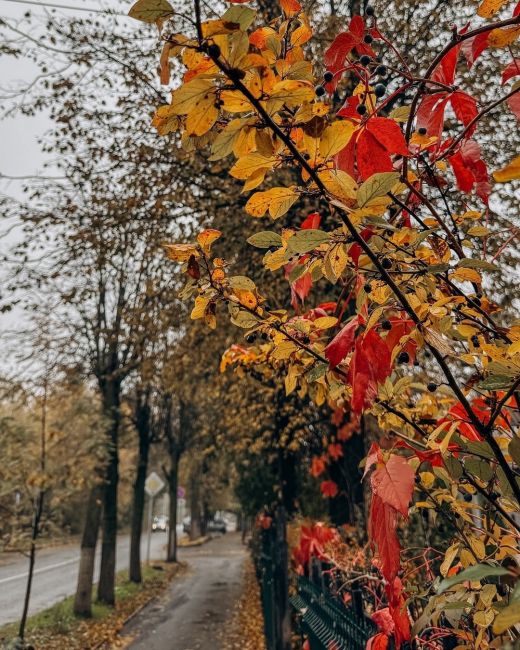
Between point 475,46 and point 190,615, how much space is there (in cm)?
1200

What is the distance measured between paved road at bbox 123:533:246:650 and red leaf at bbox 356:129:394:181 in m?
9.25

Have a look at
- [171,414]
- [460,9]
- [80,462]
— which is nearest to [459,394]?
[460,9]

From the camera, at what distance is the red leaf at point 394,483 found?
3.17 ft

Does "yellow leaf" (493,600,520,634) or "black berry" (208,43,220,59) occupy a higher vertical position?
"black berry" (208,43,220,59)

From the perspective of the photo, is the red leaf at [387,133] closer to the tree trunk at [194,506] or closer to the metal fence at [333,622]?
the metal fence at [333,622]

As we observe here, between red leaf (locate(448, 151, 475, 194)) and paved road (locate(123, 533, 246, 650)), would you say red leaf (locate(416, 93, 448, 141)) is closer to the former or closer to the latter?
red leaf (locate(448, 151, 475, 194))

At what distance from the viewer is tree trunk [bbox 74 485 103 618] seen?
10312 mm

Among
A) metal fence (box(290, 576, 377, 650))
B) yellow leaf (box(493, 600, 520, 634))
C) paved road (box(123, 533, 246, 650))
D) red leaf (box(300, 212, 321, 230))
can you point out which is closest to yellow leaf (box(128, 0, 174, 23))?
red leaf (box(300, 212, 321, 230))

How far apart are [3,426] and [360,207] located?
8.07 m

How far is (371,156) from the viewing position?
3.64 feet

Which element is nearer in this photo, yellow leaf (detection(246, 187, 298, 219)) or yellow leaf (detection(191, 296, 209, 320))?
yellow leaf (detection(246, 187, 298, 219))

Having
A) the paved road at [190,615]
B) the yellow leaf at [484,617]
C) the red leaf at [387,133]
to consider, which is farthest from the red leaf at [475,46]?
the paved road at [190,615]

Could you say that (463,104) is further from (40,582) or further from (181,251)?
(40,582)

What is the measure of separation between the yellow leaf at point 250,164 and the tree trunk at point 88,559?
36.7 ft
